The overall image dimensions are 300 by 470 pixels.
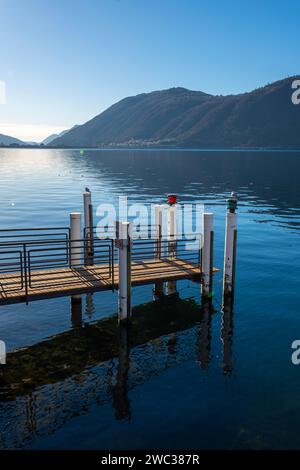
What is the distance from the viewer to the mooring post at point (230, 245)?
57.6 feet

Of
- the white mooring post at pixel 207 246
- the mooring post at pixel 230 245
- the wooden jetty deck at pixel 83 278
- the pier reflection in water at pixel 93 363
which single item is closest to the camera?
the pier reflection in water at pixel 93 363

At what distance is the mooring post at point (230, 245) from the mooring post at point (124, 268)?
4.46m

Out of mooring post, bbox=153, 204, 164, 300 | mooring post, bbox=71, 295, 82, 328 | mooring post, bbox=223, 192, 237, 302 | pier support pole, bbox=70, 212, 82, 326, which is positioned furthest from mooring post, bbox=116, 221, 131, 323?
mooring post, bbox=223, 192, 237, 302

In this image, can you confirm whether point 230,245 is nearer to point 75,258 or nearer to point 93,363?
point 75,258

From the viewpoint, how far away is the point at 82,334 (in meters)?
16.3

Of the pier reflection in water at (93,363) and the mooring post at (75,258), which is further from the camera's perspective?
the mooring post at (75,258)

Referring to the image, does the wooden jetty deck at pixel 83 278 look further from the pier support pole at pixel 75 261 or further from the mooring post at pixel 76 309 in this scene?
the mooring post at pixel 76 309

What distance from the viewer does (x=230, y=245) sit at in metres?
17.9

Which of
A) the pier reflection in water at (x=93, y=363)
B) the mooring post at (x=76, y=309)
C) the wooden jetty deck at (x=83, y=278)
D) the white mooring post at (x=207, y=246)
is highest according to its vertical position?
Result: the white mooring post at (x=207, y=246)

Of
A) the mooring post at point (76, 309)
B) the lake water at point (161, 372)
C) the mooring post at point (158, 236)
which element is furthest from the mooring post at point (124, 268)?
the mooring post at point (158, 236)

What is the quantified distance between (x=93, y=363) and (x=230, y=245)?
713 cm

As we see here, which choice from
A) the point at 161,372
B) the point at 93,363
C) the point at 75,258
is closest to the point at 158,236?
the point at 75,258
